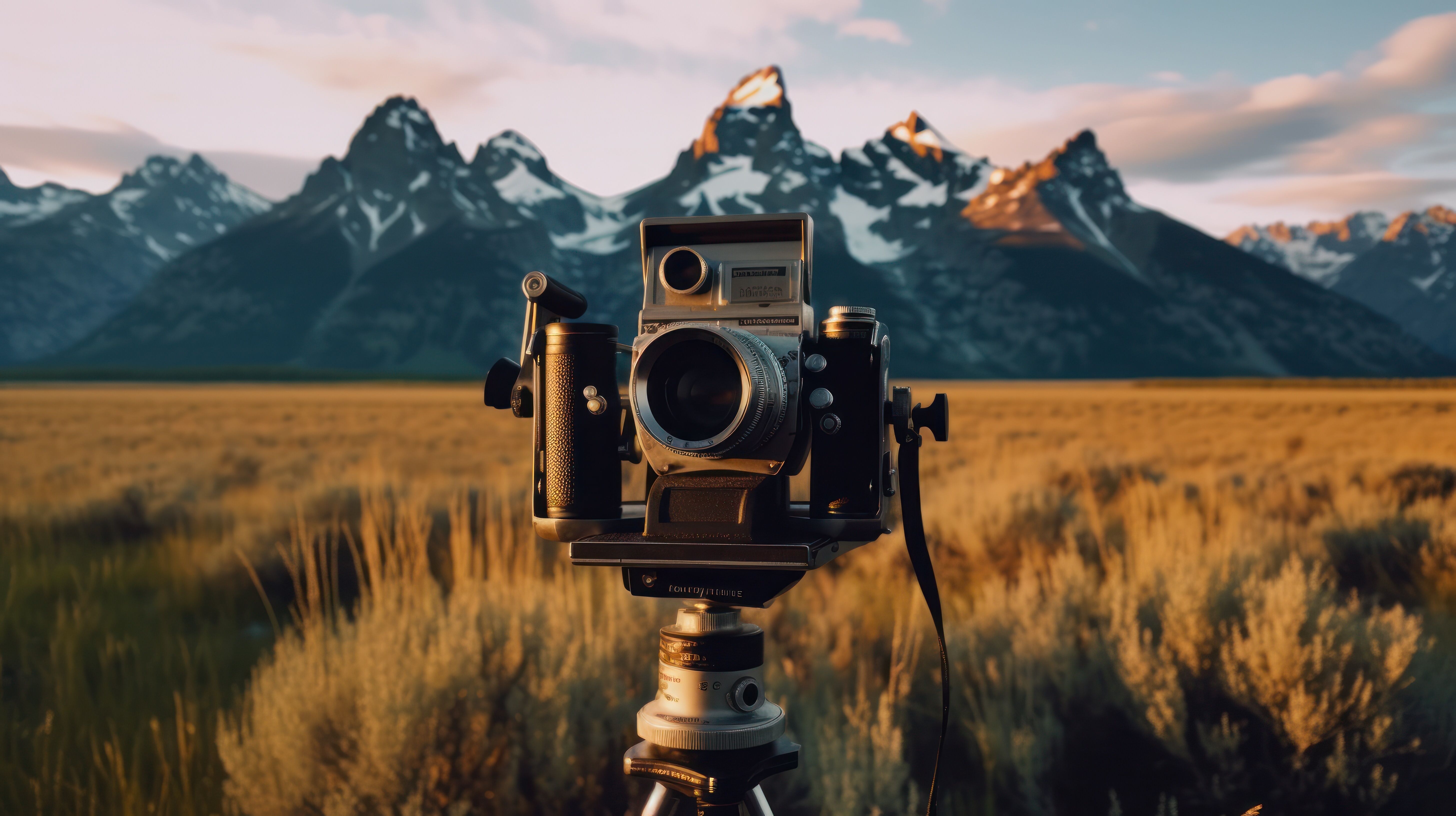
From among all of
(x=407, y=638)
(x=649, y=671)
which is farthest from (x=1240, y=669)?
(x=407, y=638)

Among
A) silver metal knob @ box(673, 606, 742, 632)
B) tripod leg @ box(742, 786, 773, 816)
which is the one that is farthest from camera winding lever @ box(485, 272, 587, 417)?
tripod leg @ box(742, 786, 773, 816)

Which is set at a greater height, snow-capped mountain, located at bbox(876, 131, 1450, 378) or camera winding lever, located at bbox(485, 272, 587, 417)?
snow-capped mountain, located at bbox(876, 131, 1450, 378)

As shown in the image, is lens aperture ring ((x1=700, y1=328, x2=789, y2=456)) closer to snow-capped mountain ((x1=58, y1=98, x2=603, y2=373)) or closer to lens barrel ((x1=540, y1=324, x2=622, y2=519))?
lens barrel ((x1=540, y1=324, x2=622, y2=519))

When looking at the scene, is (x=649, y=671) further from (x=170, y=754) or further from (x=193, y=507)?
(x=193, y=507)

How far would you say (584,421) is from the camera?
7.26ft

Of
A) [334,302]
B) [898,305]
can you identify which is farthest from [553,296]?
[334,302]

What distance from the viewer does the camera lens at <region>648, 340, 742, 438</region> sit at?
201cm

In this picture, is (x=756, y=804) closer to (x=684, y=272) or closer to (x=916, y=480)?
(x=916, y=480)

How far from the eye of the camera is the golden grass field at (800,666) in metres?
3.02

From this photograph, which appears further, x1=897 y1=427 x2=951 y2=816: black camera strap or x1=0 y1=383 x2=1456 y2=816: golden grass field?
x1=0 y1=383 x2=1456 y2=816: golden grass field

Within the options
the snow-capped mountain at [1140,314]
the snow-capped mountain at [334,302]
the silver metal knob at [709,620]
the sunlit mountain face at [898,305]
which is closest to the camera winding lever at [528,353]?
the silver metal knob at [709,620]

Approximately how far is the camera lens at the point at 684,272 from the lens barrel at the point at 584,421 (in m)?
0.18

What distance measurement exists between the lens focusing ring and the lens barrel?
215mm

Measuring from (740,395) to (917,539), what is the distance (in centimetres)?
57
